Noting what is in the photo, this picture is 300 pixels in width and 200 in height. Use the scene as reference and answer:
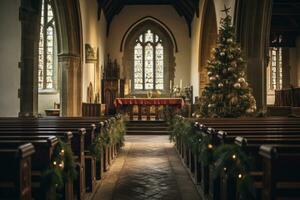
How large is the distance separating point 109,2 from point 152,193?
46.3ft

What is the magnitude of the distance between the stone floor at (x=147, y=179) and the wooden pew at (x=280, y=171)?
1763 millimetres

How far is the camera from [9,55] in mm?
8156

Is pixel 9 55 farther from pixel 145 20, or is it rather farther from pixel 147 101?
pixel 145 20

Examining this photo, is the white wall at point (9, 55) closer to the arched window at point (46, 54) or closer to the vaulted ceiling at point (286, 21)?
the arched window at point (46, 54)

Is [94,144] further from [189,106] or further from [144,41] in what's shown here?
[144,41]

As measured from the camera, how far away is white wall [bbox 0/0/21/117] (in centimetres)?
809

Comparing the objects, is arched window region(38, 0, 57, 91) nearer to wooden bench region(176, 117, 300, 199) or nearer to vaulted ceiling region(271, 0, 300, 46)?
vaulted ceiling region(271, 0, 300, 46)

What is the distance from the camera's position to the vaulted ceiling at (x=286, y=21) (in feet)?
46.6

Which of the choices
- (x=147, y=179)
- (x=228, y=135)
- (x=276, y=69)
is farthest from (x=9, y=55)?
(x=276, y=69)

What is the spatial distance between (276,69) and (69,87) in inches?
415

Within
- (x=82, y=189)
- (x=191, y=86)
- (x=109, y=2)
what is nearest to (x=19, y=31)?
(x=82, y=189)

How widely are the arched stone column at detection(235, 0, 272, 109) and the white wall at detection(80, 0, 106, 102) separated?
5.17 metres

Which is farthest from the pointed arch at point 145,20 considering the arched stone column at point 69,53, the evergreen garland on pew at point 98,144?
the evergreen garland on pew at point 98,144

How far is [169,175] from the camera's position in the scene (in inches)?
221
